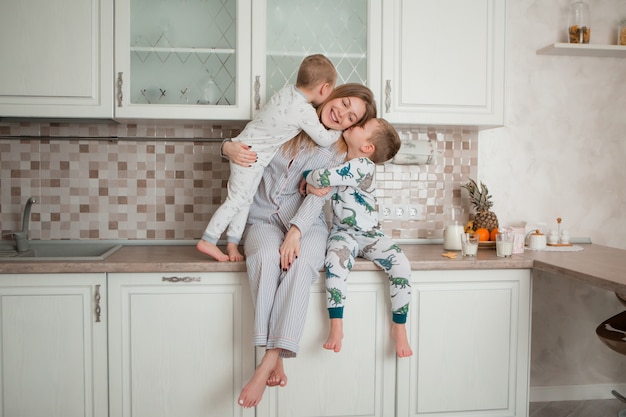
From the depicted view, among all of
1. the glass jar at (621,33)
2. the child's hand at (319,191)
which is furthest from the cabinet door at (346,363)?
the glass jar at (621,33)

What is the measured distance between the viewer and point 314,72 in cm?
205

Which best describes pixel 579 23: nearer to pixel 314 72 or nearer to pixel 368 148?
pixel 368 148

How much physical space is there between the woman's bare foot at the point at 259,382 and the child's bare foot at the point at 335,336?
0.19 m

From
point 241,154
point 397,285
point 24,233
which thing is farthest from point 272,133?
point 24,233

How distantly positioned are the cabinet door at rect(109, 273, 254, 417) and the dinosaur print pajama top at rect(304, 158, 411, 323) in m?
0.35

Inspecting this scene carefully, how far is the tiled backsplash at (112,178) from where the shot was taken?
2473mm

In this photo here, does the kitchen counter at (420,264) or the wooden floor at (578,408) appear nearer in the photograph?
the kitchen counter at (420,264)

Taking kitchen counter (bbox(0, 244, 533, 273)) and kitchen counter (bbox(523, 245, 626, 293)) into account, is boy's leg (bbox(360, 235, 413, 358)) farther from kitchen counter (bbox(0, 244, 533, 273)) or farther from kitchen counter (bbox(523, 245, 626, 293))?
kitchen counter (bbox(523, 245, 626, 293))

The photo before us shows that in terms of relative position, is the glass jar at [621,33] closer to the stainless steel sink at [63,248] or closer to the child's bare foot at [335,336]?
the child's bare foot at [335,336]

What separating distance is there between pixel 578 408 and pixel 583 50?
5.83 ft

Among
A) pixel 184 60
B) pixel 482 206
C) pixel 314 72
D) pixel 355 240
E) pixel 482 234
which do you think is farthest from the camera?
pixel 482 206

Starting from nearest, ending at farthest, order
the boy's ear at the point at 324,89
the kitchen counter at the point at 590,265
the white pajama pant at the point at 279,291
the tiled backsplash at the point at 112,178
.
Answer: the kitchen counter at the point at 590,265
the white pajama pant at the point at 279,291
the boy's ear at the point at 324,89
the tiled backsplash at the point at 112,178

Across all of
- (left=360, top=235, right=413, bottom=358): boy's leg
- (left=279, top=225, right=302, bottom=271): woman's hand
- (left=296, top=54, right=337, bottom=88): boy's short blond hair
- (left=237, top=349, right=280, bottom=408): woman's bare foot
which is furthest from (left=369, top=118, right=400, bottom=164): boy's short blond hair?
(left=237, top=349, right=280, bottom=408): woman's bare foot

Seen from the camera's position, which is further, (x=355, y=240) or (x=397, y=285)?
(x=355, y=240)
